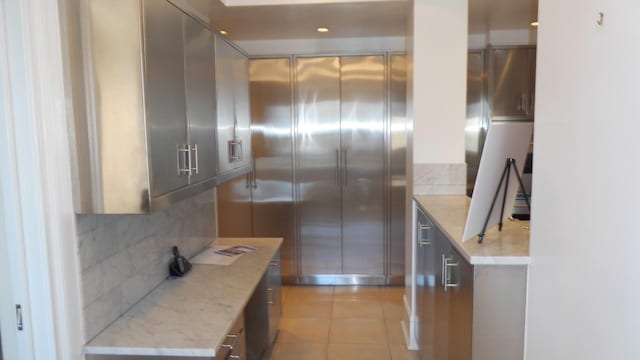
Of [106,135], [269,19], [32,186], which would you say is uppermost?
[269,19]

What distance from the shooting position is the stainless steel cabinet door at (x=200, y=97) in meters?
2.14

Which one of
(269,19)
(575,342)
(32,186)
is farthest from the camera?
(269,19)

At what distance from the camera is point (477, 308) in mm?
1839

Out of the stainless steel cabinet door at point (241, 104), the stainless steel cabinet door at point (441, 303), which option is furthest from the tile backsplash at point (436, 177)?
the stainless steel cabinet door at point (241, 104)

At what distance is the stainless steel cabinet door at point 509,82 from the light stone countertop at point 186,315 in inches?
115

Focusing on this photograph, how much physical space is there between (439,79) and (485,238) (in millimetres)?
1557

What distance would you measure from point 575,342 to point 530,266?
47 cm

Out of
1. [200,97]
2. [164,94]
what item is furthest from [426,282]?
[164,94]

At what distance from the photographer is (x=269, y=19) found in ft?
12.9

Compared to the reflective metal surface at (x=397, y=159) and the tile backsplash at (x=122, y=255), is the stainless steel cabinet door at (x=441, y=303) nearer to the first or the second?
the tile backsplash at (x=122, y=255)

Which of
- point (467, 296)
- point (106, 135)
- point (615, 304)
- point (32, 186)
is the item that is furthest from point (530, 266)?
point (32, 186)

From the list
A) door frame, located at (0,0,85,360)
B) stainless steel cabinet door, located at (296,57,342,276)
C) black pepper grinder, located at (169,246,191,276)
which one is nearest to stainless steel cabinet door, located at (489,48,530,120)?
stainless steel cabinet door, located at (296,57,342,276)

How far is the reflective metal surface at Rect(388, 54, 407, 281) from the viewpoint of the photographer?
15.0 ft

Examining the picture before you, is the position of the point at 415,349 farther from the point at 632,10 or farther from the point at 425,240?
the point at 632,10
